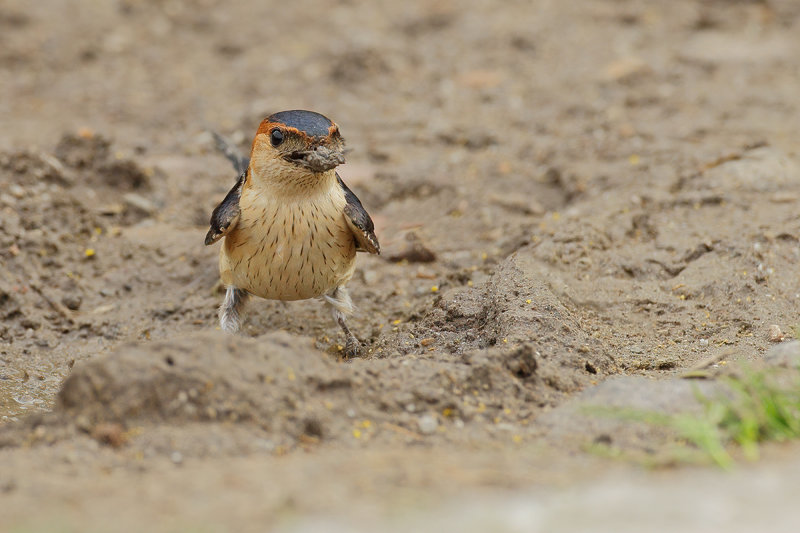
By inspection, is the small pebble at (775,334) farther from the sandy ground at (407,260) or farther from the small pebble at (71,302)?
the small pebble at (71,302)

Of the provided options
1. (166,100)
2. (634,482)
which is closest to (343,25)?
(166,100)

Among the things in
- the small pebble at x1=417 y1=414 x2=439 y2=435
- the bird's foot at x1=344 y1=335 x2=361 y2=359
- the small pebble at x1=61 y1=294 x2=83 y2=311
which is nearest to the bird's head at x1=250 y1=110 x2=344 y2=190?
the bird's foot at x1=344 y1=335 x2=361 y2=359

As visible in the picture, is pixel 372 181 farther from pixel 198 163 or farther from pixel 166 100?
pixel 166 100

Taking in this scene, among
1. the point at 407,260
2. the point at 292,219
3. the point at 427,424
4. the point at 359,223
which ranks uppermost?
the point at 292,219

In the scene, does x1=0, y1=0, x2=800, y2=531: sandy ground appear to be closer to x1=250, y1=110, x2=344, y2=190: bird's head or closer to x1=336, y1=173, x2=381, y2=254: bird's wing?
x1=336, y1=173, x2=381, y2=254: bird's wing

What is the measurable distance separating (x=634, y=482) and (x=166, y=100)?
7.60m

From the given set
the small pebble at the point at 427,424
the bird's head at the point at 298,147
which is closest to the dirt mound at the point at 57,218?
the bird's head at the point at 298,147

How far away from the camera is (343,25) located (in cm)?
1080

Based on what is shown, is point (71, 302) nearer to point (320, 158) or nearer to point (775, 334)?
point (320, 158)

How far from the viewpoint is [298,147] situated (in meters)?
5.17

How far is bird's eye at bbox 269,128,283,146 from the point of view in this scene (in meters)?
5.19

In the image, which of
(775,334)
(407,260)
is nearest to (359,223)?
(407,260)

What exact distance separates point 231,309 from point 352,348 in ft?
2.69

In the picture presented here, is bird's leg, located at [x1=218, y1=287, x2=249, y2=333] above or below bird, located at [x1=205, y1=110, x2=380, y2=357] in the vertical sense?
below
